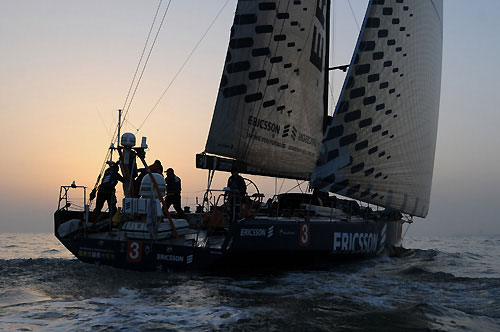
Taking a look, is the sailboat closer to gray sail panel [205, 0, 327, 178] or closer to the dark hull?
gray sail panel [205, 0, 327, 178]

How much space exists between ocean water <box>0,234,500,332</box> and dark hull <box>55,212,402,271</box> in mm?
273

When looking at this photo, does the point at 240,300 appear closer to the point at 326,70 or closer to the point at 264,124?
the point at 264,124

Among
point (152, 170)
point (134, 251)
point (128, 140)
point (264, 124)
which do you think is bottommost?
point (134, 251)

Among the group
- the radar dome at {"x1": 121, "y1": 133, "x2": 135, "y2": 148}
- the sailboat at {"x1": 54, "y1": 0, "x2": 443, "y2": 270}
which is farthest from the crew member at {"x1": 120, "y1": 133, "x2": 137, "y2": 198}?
the sailboat at {"x1": 54, "y1": 0, "x2": 443, "y2": 270}

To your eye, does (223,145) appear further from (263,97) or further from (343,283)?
(343,283)

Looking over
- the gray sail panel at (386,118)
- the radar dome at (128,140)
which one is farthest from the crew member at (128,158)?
the gray sail panel at (386,118)

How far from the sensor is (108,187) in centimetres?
1317

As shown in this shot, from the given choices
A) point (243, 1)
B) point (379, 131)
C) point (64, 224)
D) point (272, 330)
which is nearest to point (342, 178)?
point (379, 131)

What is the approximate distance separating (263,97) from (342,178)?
12.2 feet

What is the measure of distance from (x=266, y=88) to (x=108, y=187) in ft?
20.4

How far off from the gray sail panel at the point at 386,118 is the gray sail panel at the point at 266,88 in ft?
7.16

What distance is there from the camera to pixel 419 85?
1714 cm

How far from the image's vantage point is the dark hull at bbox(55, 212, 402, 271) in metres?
10.3

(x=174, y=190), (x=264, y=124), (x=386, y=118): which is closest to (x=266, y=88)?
(x=264, y=124)
